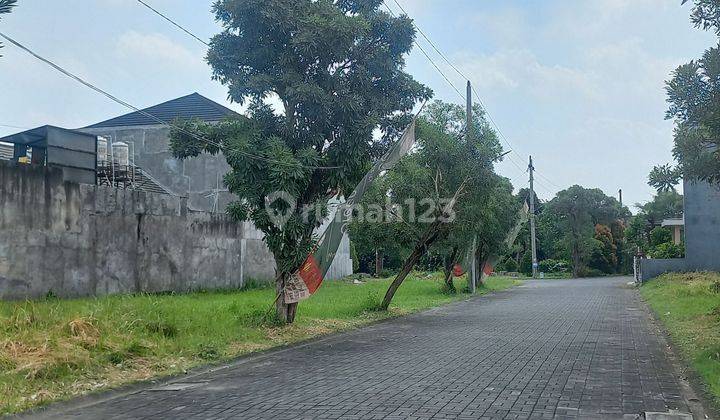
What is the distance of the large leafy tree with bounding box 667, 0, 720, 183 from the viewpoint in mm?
10250

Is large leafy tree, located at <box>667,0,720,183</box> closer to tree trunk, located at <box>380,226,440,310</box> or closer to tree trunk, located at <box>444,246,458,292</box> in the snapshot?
tree trunk, located at <box>380,226,440,310</box>

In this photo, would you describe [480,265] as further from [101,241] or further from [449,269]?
[101,241]

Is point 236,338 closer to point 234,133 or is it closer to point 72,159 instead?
point 234,133

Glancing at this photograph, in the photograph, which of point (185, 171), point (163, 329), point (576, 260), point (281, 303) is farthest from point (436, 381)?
point (576, 260)

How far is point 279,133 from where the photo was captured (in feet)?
46.5

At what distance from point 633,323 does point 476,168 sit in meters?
6.12

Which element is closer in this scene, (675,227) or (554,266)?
(675,227)

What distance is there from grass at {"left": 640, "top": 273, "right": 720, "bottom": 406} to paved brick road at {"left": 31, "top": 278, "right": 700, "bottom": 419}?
1.52ft

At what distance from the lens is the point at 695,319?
16125 mm

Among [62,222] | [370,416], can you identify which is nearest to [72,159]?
[62,222]

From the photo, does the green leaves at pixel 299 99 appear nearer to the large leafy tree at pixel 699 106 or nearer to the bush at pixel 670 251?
the large leafy tree at pixel 699 106

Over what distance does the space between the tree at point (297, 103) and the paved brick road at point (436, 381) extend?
2986 millimetres

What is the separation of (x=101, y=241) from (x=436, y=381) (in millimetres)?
12566

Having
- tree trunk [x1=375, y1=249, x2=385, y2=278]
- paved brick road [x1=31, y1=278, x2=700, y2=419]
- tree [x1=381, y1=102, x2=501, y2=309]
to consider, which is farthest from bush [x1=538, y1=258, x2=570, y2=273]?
paved brick road [x1=31, y1=278, x2=700, y2=419]
